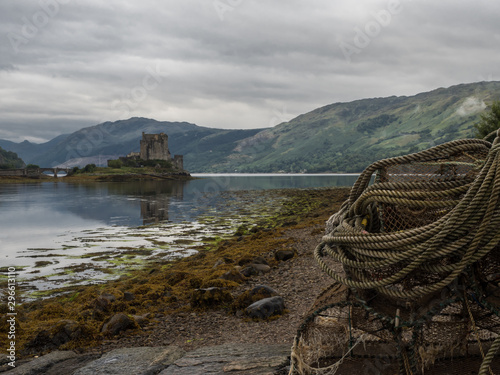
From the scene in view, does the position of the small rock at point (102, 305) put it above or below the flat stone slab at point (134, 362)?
below

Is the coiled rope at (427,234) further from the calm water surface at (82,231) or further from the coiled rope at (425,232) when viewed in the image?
the calm water surface at (82,231)

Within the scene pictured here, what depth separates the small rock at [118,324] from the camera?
8484mm

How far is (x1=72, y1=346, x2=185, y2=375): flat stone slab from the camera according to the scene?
235 inches

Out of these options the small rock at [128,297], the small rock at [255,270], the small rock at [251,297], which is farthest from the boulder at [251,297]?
the small rock at [128,297]

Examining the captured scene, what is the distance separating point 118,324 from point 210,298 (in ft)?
7.37

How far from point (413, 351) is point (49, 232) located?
29.0 m

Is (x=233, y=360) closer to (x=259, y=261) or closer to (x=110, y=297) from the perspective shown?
(x=110, y=297)

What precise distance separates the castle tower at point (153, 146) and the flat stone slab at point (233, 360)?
13825 cm

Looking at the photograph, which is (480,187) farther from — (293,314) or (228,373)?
(293,314)

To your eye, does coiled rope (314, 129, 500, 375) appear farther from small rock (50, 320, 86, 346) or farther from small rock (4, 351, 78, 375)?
small rock (50, 320, 86, 346)

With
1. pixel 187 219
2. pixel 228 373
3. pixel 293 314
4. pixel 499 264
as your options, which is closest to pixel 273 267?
pixel 293 314

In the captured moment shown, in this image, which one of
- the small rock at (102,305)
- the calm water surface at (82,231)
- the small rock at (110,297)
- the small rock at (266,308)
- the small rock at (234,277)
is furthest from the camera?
the calm water surface at (82,231)

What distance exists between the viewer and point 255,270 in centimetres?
1272

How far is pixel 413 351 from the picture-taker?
3.73 metres
